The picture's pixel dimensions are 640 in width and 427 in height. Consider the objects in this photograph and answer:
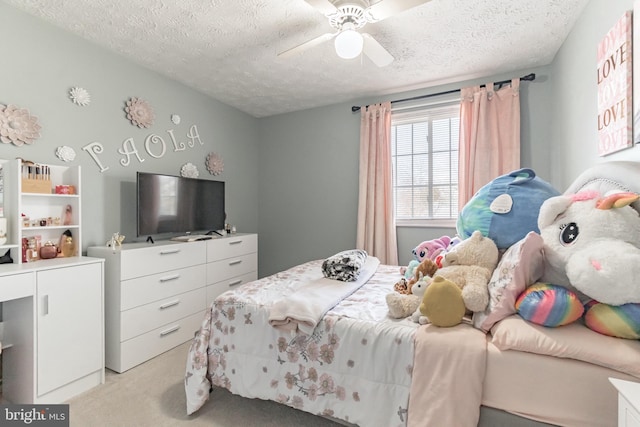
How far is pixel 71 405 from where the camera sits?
1.81 meters

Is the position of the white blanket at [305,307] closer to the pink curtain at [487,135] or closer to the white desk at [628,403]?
the white desk at [628,403]

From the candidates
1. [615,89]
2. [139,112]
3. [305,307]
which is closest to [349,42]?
[615,89]

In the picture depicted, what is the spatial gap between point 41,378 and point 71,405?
0.80ft

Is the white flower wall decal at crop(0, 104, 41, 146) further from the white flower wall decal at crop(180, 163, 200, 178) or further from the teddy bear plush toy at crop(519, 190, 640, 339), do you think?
the teddy bear plush toy at crop(519, 190, 640, 339)

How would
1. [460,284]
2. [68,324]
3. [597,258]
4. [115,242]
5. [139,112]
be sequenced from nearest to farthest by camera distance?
[597,258]
[460,284]
[68,324]
[115,242]
[139,112]

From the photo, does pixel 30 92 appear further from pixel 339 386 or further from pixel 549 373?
pixel 549 373

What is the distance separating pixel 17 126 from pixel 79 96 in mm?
492

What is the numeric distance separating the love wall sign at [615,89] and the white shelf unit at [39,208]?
129 inches

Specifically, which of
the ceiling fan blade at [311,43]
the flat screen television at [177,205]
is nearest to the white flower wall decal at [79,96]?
the flat screen television at [177,205]

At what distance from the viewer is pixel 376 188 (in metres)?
3.36

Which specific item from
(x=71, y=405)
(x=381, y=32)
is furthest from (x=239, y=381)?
(x=381, y=32)

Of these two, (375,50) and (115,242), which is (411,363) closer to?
(375,50)

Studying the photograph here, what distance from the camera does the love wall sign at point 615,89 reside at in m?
1.39

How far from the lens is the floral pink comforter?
1.33m
